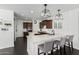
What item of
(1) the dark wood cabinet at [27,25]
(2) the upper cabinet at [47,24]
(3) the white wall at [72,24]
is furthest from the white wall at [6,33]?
(1) the dark wood cabinet at [27,25]

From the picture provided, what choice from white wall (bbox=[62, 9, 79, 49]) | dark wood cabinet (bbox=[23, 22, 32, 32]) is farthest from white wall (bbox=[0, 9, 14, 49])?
dark wood cabinet (bbox=[23, 22, 32, 32])

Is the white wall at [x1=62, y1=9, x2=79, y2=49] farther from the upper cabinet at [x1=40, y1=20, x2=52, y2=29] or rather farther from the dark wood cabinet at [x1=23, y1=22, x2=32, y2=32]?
the dark wood cabinet at [x1=23, y1=22, x2=32, y2=32]

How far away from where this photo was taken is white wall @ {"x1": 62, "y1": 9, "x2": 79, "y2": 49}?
4058 mm

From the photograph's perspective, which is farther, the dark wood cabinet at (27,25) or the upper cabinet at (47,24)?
the dark wood cabinet at (27,25)

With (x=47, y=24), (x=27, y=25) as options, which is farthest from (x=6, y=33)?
(x=27, y=25)

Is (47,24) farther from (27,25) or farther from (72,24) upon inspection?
(27,25)

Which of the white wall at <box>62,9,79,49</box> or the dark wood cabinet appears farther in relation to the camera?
the dark wood cabinet

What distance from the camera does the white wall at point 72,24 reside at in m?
4.06

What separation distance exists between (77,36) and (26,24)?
20.8 feet

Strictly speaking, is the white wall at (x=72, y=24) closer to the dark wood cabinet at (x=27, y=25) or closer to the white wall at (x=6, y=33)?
the white wall at (x=6, y=33)

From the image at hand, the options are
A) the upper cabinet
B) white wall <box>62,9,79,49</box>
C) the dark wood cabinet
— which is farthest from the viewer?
the dark wood cabinet

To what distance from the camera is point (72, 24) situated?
14.0 ft

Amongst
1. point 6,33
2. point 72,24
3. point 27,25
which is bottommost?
point 6,33
